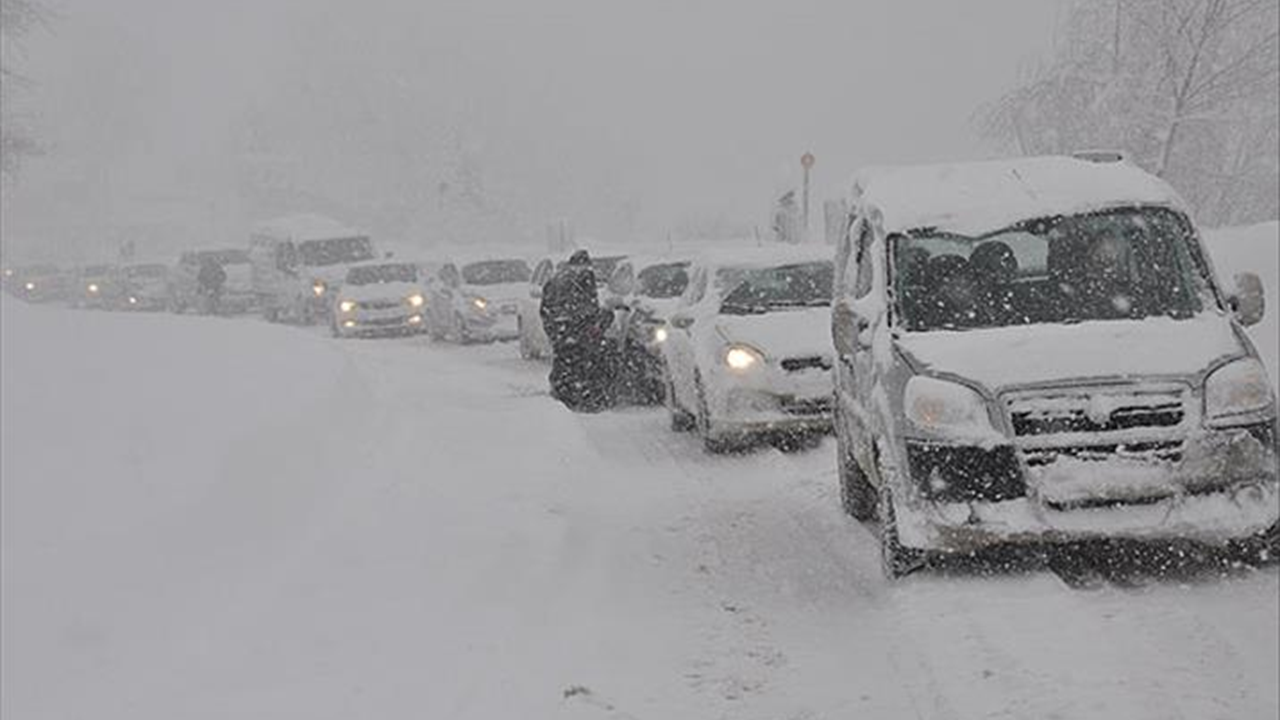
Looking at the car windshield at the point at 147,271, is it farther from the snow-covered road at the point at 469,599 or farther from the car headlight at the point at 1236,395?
the car headlight at the point at 1236,395

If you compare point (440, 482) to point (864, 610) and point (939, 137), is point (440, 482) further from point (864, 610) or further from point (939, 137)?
point (939, 137)

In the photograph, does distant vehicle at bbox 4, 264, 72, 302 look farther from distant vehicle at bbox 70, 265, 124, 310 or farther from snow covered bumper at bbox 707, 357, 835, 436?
snow covered bumper at bbox 707, 357, 835, 436

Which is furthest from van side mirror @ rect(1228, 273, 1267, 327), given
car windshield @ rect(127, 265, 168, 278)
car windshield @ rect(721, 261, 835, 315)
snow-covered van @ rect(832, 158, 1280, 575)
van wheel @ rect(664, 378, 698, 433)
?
car windshield @ rect(127, 265, 168, 278)

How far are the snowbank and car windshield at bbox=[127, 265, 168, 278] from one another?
3651 cm

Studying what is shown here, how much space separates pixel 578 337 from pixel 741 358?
4.37 m

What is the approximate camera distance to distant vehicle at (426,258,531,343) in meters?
26.5

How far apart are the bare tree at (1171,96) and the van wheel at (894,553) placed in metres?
23.9

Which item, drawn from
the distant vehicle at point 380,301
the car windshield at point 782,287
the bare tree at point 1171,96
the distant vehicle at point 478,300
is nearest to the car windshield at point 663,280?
the car windshield at point 782,287

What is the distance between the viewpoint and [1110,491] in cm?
675

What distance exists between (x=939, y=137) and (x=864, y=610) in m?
159

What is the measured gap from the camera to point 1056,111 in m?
31.9

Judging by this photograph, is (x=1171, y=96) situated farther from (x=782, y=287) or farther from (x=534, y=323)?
(x=782, y=287)

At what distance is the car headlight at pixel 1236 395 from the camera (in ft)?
22.6

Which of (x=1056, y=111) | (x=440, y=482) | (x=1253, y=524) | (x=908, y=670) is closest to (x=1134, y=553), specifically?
(x=1253, y=524)
